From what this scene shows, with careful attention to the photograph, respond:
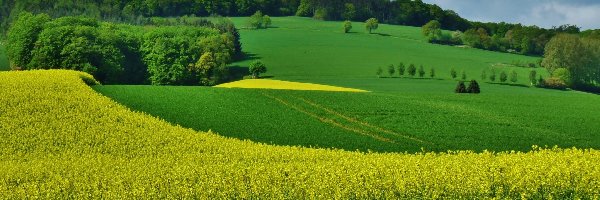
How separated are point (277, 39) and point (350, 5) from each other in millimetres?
41244

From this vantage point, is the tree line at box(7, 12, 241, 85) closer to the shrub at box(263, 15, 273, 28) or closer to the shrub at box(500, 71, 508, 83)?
the shrub at box(500, 71, 508, 83)

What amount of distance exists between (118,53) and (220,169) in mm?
72641

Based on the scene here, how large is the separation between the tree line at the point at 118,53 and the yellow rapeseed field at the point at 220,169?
54197mm

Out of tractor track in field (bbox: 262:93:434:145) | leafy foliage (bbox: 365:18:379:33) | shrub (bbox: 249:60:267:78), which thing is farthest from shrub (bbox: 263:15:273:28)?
tractor track in field (bbox: 262:93:434:145)

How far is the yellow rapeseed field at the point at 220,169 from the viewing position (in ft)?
83.0

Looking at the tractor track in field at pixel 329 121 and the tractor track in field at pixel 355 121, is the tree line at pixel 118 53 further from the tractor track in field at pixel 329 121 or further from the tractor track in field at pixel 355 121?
the tractor track in field at pixel 355 121

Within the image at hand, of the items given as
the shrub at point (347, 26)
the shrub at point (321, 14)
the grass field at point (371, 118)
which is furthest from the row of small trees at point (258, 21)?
the grass field at point (371, 118)

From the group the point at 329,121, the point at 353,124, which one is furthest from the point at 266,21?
the point at 353,124

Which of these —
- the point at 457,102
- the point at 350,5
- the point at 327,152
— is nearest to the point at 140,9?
the point at 350,5

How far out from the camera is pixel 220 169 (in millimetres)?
28016

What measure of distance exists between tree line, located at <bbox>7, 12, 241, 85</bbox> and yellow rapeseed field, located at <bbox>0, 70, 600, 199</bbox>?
54197 mm

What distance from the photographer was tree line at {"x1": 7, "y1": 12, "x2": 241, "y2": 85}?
94.1 meters

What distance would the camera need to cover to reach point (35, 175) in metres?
29.3

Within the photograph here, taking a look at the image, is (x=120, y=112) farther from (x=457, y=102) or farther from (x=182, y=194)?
(x=457, y=102)
